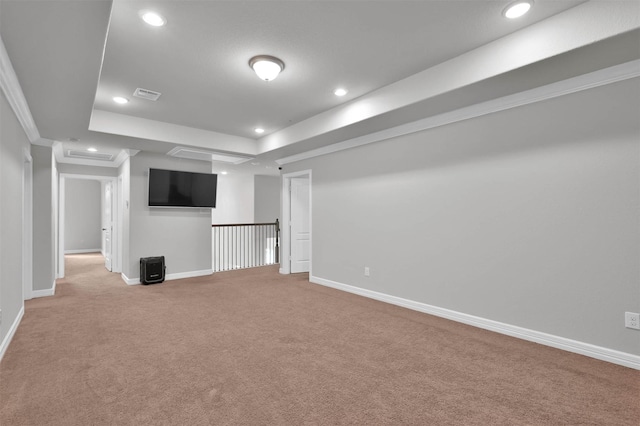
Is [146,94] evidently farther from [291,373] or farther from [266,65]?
[291,373]

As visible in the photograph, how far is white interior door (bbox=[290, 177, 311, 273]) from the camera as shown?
6.55m

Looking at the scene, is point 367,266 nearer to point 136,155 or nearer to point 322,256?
point 322,256

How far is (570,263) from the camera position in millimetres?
2791

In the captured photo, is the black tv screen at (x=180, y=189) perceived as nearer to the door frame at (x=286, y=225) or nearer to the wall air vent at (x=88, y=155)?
the door frame at (x=286, y=225)

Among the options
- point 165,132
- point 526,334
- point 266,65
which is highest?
point 266,65

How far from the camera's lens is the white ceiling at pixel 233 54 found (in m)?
2.19

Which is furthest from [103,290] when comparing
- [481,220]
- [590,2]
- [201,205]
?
[590,2]

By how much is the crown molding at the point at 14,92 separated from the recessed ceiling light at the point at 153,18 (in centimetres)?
92

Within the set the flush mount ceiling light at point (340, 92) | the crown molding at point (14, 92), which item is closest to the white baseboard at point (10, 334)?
the crown molding at point (14, 92)

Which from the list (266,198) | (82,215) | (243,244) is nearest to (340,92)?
(243,244)

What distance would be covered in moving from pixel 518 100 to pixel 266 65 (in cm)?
251

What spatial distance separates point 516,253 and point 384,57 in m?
2.35

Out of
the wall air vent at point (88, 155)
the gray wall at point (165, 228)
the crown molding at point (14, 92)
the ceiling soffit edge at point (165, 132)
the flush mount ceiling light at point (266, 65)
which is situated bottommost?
the gray wall at point (165, 228)

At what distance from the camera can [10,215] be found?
3051mm
